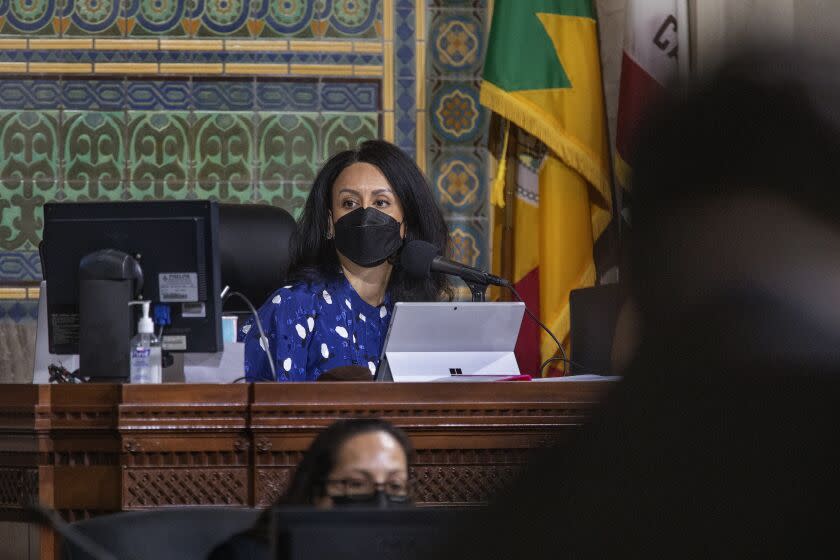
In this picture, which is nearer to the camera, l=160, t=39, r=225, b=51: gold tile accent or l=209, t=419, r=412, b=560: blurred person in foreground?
l=209, t=419, r=412, b=560: blurred person in foreground

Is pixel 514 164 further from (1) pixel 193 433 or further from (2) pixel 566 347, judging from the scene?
(1) pixel 193 433

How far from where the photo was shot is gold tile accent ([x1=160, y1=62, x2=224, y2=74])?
5102 millimetres

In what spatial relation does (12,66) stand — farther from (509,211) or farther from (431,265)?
(431,265)

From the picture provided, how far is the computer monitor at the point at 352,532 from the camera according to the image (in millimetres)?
984

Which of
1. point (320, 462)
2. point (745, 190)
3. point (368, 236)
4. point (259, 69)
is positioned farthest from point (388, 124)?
point (745, 190)

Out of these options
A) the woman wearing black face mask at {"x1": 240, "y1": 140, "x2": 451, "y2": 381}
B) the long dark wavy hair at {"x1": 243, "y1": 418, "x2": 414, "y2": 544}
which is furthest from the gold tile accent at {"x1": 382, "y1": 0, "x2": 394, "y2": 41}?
the long dark wavy hair at {"x1": 243, "y1": 418, "x2": 414, "y2": 544}

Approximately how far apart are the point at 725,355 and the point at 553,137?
4.22 metres

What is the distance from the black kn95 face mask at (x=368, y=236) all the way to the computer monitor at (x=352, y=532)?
7.86 ft

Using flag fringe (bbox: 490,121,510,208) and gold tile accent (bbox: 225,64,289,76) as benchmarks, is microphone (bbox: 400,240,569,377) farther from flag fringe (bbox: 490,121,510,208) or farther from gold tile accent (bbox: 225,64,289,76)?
gold tile accent (bbox: 225,64,289,76)

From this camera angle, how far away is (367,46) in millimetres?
5180

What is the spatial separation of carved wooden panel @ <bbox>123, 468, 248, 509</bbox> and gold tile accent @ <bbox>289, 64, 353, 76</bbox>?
9.21 feet

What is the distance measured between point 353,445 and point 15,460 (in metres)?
1.38

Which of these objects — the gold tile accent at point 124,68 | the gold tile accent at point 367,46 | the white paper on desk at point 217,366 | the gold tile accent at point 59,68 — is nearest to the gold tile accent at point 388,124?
the gold tile accent at point 367,46

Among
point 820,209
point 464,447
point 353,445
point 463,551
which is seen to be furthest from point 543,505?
point 464,447
